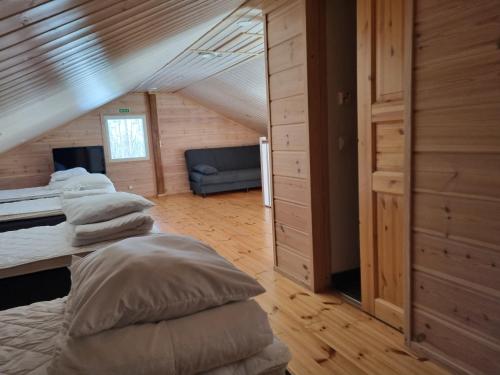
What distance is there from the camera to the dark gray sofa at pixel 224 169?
6.94m

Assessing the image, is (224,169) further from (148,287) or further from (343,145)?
(148,287)

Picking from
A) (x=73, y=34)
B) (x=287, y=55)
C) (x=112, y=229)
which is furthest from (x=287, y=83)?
(x=112, y=229)

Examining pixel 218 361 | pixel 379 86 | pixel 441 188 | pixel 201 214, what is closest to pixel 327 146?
pixel 379 86

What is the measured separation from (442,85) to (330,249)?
1422 millimetres

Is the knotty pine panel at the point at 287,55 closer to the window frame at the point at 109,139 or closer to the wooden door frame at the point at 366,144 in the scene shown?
the wooden door frame at the point at 366,144

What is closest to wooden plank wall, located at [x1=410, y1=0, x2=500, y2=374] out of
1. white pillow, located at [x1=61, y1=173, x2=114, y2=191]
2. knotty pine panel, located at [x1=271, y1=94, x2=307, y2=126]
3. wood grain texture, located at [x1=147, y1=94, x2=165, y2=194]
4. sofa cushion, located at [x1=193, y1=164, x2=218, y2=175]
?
knotty pine panel, located at [x1=271, y1=94, x2=307, y2=126]

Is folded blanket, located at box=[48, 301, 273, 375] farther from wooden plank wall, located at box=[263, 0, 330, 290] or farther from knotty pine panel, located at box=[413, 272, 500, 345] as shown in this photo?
wooden plank wall, located at box=[263, 0, 330, 290]

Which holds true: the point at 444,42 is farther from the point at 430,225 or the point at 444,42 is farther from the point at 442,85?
the point at 430,225

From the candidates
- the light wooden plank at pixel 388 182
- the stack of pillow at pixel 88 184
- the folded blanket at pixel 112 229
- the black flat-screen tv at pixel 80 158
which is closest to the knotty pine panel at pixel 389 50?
the light wooden plank at pixel 388 182

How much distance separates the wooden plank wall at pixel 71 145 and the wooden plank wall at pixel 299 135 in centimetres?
510

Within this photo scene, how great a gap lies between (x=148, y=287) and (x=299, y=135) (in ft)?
5.98

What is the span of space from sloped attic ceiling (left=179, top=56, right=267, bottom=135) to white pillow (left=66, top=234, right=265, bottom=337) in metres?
4.05

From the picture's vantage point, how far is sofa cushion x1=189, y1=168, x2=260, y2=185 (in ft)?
22.6

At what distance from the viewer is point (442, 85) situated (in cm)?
150
